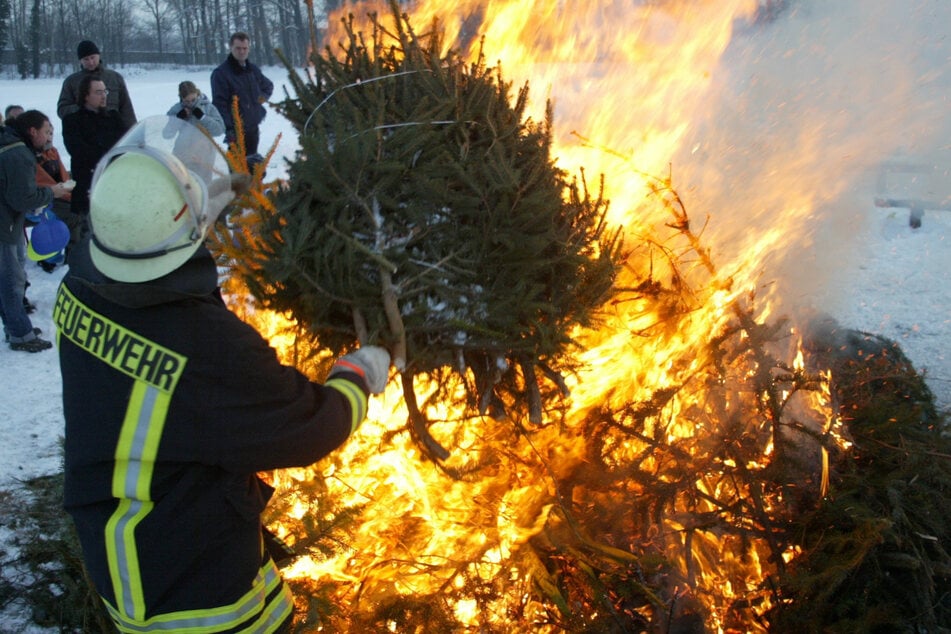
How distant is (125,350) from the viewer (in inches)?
74.7

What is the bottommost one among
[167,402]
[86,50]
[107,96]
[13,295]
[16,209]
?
[13,295]

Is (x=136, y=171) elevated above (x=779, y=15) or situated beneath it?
situated beneath

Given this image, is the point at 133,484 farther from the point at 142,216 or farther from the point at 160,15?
the point at 160,15

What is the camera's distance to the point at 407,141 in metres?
2.24

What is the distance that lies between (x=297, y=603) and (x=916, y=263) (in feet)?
22.3

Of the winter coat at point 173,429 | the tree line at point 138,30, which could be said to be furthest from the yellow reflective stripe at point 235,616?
the tree line at point 138,30

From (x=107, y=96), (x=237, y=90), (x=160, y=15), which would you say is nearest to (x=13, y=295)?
(x=107, y=96)

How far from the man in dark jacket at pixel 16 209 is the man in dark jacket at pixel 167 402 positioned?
4.69 metres

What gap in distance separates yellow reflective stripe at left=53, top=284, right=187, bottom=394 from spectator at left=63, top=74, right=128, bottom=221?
5.15m

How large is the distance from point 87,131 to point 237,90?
1.59 m

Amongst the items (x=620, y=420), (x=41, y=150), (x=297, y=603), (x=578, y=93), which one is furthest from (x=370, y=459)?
(x=41, y=150)

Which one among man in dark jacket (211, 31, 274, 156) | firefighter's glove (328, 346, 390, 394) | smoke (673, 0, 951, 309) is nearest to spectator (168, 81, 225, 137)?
man in dark jacket (211, 31, 274, 156)

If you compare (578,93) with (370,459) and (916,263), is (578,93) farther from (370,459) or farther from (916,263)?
(916,263)

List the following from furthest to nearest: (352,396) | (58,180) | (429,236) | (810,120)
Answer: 1. (58,180)
2. (810,120)
3. (429,236)
4. (352,396)
